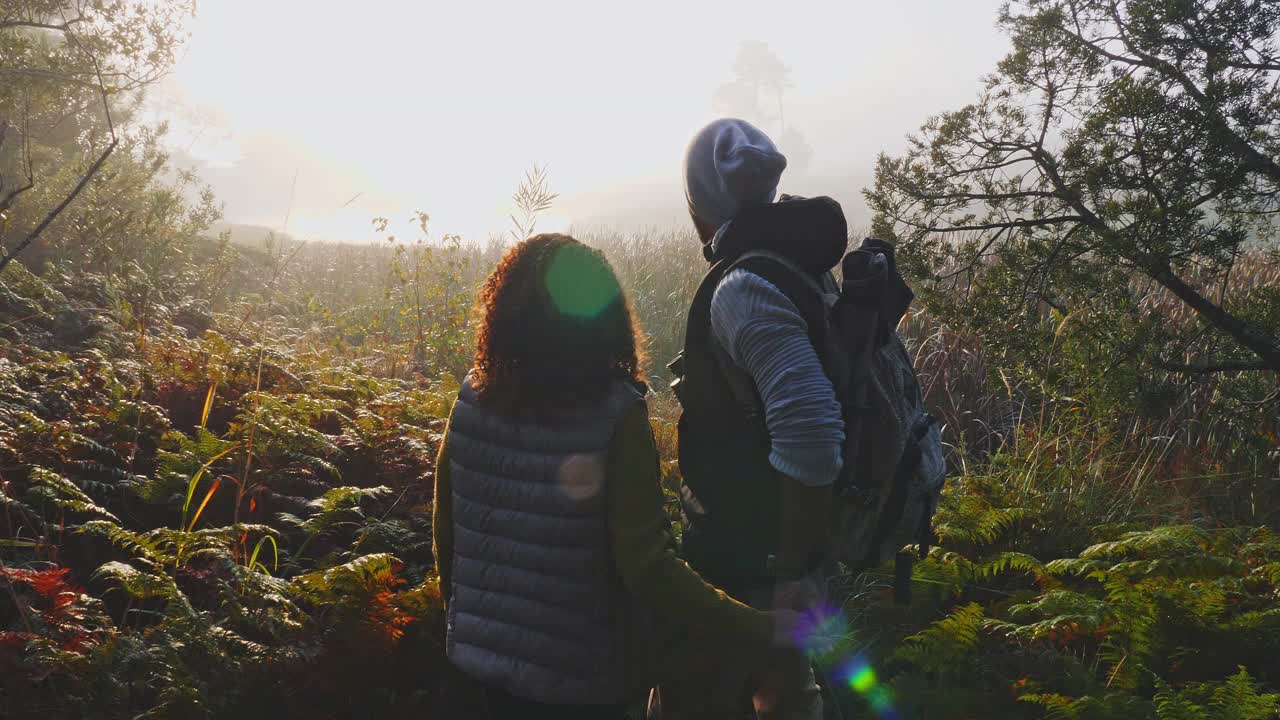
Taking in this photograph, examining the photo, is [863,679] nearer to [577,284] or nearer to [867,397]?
[867,397]

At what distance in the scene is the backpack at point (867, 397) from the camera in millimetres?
2133

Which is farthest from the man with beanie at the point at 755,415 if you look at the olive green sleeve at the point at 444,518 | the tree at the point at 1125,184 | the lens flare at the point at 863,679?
the tree at the point at 1125,184

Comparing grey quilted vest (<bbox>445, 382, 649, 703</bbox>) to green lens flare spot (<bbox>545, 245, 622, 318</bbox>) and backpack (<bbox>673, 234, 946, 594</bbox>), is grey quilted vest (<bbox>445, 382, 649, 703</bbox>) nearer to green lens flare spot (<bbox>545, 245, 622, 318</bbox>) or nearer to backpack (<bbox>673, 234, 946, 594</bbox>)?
green lens flare spot (<bbox>545, 245, 622, 318</bbox>)

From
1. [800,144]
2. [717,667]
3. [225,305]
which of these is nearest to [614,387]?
[717,667]

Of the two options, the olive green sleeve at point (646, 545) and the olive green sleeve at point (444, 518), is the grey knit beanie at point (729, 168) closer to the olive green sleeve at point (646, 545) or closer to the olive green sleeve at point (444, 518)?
the olive green sleeve at point (646, 545)

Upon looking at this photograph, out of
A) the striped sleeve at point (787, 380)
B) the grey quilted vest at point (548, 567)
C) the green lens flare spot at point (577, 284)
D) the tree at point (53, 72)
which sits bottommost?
the grey quilted vest at point (548, 567)

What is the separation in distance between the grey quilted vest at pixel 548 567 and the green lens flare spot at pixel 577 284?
0.71ft

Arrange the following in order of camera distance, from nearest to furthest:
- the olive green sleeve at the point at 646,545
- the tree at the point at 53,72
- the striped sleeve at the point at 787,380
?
the olive green sleeve at the point at 646,545 < the striped sleeve at the point at 787,380 < the tree at the point at 53,72

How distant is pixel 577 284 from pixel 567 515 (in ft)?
1.83

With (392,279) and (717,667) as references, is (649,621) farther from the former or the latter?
(392,279)

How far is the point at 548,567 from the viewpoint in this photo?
186cm

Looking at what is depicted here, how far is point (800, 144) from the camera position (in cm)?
13850

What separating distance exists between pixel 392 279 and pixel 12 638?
910cm

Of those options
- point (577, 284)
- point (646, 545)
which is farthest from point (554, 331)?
point (646, 545)
